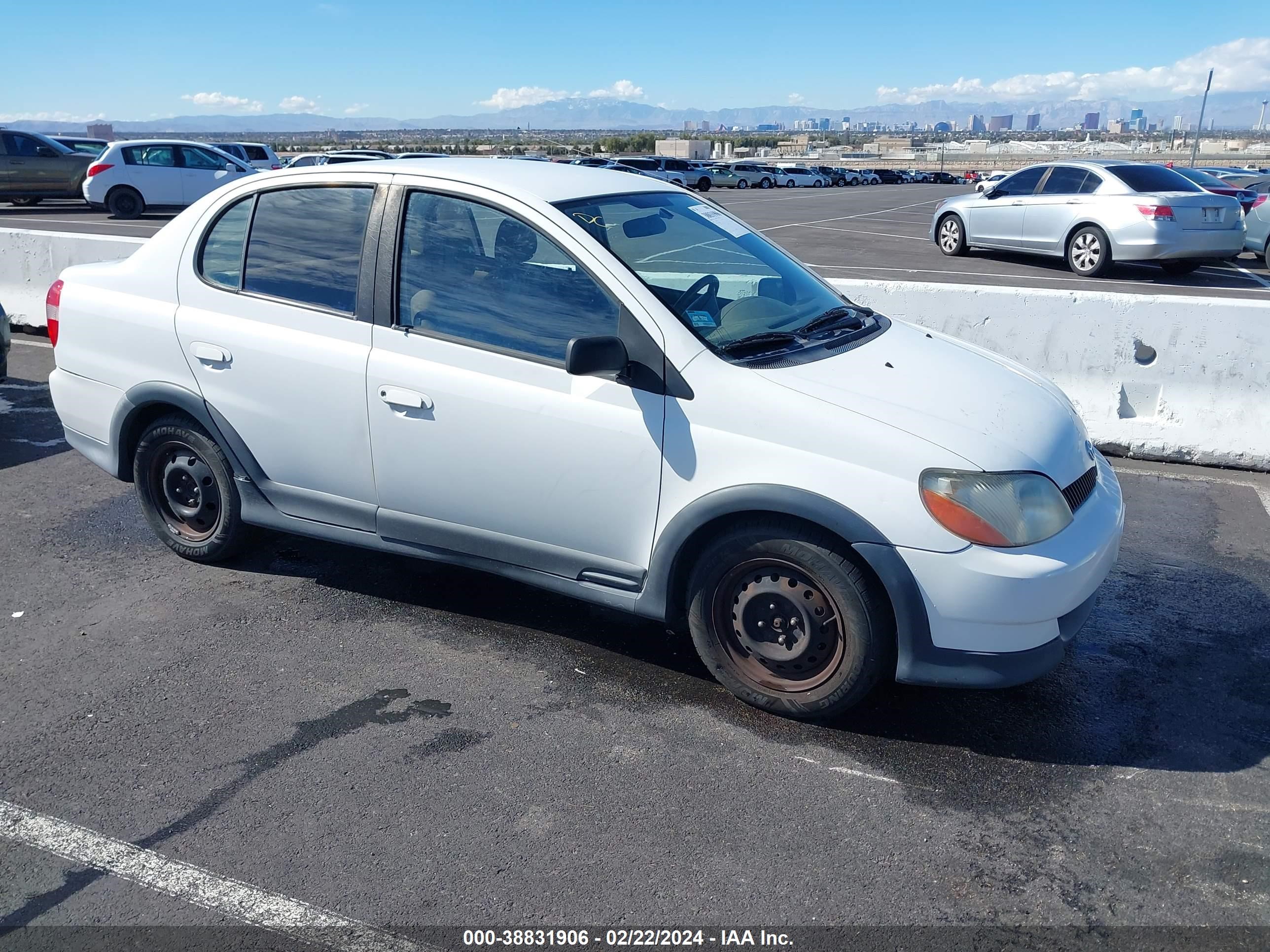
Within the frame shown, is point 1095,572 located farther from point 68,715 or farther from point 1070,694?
point 68,715

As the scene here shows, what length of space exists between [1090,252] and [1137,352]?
30.1 feet

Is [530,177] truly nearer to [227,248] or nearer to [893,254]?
[227,248]

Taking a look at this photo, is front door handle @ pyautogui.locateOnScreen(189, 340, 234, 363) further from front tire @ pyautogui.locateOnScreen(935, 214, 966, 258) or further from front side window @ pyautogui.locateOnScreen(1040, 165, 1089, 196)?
front tire @ pyautogui.locateOnScreen(935, 214, 966, 258)

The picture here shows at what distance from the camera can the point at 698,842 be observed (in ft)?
10.1

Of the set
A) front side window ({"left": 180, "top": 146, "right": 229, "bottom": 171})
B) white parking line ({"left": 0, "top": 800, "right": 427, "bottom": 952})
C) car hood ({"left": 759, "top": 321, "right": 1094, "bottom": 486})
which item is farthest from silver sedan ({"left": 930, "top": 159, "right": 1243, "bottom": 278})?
front side window ({"left": 180, "top": 146, "right": 229, "bottom": 171})

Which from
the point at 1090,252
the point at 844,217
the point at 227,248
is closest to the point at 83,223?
the point at 844,217

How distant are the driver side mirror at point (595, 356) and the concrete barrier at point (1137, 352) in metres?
3.86

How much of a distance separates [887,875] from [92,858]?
2.25m

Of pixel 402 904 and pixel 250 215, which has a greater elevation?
pixel 250 215

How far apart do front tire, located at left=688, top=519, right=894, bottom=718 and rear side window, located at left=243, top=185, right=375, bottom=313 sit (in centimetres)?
184

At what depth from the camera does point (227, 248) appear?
4.61 meters

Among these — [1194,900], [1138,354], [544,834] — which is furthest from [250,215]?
[1138,354]

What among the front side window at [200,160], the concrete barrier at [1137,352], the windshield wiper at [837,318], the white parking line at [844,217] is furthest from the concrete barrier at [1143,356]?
the front side window at [200,160]

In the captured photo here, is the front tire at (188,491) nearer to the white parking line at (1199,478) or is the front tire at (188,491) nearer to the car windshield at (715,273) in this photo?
the car windshield at (715,273)
